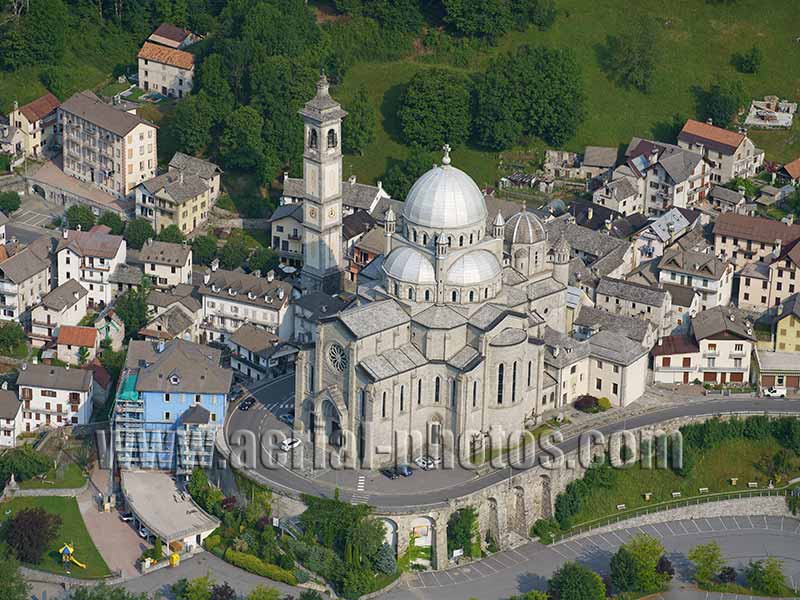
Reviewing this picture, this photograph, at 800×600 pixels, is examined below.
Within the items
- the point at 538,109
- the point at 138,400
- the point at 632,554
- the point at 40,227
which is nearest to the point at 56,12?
the point at 40,227

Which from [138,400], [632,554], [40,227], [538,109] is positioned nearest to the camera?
[632,554]

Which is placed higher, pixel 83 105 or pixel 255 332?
pixel 83 105

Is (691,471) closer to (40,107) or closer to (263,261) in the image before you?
(263,261)

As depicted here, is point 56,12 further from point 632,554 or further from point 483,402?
point 632,554

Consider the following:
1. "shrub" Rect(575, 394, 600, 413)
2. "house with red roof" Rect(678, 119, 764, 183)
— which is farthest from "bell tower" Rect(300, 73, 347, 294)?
"house with red roof" Rect(678, 119, 764, 183)

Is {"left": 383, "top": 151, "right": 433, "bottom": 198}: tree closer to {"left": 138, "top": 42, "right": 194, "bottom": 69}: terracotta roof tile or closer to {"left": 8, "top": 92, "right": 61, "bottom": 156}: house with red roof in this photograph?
{"left": 138, "top": 42, "right": 194, "bottom": 69}: terracotta roof tile

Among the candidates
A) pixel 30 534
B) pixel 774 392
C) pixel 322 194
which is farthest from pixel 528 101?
pixel 30 534
